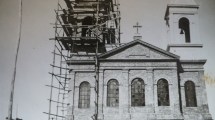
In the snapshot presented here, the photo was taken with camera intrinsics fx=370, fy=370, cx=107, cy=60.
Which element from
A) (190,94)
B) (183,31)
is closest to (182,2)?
(183,31)

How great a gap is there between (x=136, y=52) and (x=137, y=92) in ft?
6.35

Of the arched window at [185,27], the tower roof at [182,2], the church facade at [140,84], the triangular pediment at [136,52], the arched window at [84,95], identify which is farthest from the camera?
the arched window at [185,27]

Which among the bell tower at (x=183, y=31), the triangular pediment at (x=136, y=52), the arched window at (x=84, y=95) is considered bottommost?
the arched window at (x=84, y=95)

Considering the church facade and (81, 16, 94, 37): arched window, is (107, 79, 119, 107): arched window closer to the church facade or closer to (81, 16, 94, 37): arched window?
the church facade

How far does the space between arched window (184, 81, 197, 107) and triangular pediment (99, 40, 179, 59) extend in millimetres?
1652

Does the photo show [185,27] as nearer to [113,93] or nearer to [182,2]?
[182,2]

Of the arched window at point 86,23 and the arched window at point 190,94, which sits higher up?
the arched window at point 86,23

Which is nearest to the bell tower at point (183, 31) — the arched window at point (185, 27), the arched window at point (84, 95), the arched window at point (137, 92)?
the arched window at point (185, 27)

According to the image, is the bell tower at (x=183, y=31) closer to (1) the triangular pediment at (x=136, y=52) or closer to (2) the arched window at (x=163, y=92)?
(1) the triangular pediment at (x=136, y=52)

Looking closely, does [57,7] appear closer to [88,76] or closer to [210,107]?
[88,76]

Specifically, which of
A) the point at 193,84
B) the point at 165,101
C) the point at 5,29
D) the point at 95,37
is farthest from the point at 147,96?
the point at 5,29

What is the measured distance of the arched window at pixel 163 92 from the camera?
1688cm

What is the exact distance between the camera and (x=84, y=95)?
1736cm

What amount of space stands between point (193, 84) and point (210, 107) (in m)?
1.69
